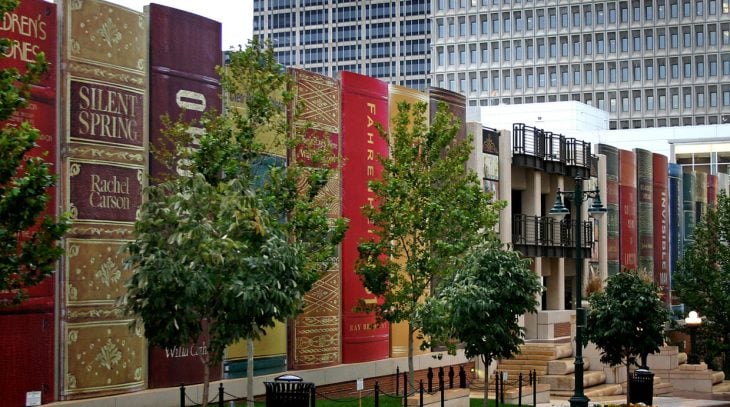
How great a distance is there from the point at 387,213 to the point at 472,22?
110 m

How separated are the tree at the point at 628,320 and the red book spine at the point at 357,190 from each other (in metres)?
7.94

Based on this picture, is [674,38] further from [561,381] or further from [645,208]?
[561,381]

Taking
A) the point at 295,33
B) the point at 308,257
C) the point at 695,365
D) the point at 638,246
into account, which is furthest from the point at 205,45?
the point at 295,33

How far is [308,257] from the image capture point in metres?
29.2

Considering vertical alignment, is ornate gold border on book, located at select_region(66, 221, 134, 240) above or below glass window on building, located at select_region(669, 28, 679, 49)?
below

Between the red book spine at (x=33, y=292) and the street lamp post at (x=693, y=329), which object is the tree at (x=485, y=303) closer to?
the red book spine at (x=33, y=292)

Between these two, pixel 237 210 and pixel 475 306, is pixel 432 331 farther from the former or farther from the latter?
pixel 237 210

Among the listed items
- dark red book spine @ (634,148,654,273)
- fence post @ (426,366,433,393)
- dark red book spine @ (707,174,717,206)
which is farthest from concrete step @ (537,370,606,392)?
dark red book spine @ (707,174,717,206)

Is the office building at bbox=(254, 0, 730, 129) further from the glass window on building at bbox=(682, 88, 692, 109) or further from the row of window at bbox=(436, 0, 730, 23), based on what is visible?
the row of window at bbox=(436, 0, 730, 23)

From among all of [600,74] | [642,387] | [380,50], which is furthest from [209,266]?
[380,50]

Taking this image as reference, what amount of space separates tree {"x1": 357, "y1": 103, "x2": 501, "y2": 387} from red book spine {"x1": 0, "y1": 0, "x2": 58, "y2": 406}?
10.9 meters

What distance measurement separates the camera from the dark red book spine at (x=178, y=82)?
3048 cm

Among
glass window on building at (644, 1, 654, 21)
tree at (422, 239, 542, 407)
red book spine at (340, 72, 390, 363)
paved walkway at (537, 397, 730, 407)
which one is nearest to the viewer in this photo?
tree at (422, 239, 542, 407)

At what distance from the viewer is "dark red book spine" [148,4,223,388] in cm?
3048
